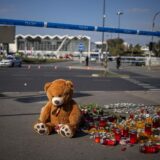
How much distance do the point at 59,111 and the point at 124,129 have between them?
142 centimetres

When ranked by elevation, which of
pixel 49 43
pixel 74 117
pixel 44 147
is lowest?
pixel 44 147

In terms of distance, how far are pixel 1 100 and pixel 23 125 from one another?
4.24 meters

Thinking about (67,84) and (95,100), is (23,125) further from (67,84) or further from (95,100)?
(95,100)

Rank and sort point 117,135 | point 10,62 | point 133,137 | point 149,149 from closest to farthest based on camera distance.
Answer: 1. point 149,149
2. point 133,137
3. point 117,135
4. point 10,62

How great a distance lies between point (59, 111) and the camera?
7496 mm

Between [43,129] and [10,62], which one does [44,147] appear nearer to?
[43,129]

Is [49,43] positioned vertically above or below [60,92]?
above

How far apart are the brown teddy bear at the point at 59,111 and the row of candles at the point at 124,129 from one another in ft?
1.64

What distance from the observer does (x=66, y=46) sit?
148m

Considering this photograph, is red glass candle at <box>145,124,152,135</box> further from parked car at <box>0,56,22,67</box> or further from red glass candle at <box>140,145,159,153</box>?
parked car at <box>0,56,22,67</box>

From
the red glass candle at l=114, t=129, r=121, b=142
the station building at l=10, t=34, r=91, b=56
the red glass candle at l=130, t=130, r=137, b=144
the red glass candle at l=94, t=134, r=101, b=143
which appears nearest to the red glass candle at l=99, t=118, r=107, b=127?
the red glass candle at l=114, t=129, r=121, b=142

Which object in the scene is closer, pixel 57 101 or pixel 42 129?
pixel 42 129

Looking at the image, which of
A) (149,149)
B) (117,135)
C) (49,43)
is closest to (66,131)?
(117,135)

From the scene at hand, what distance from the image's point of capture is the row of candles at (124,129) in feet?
21.9
